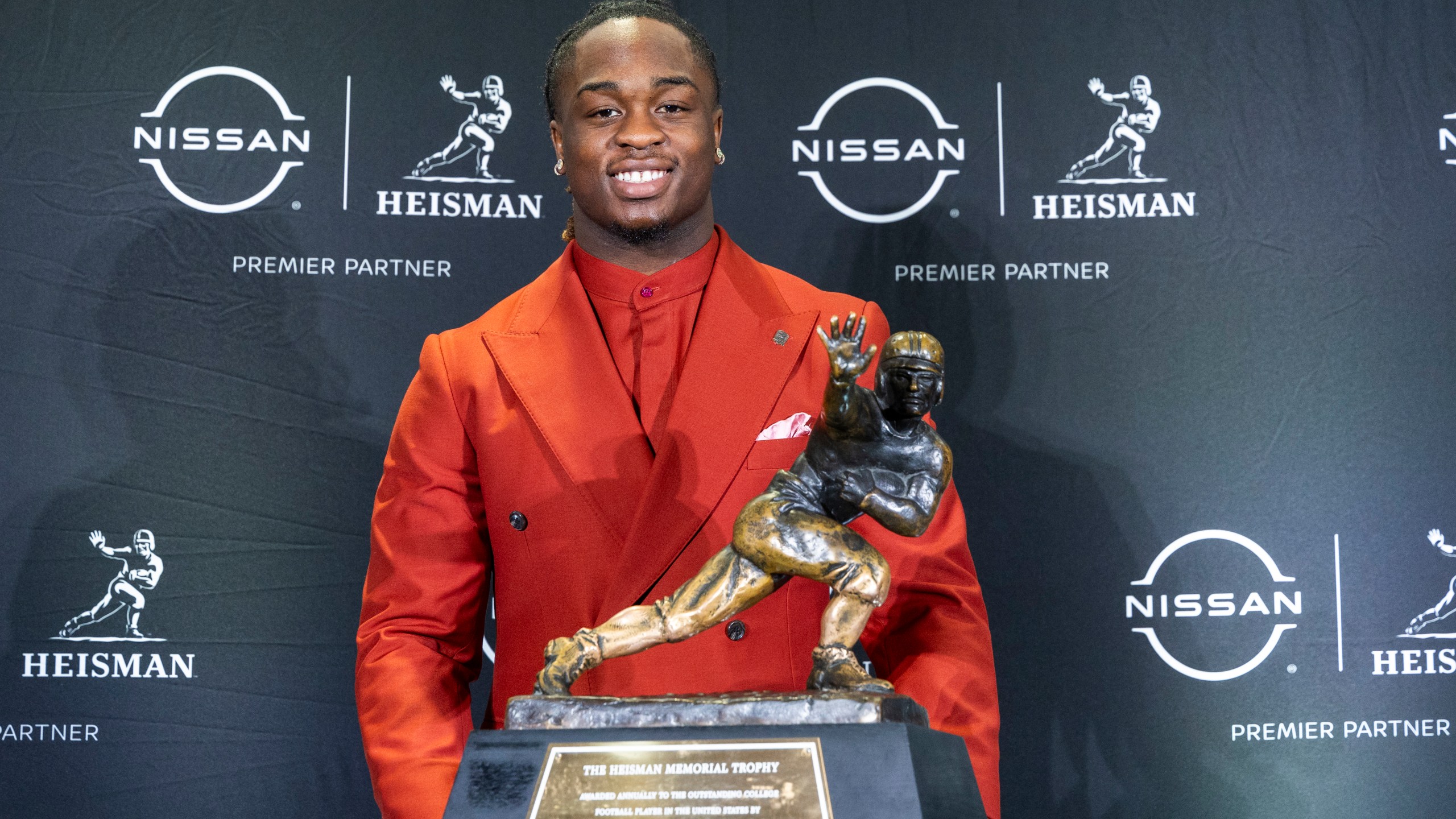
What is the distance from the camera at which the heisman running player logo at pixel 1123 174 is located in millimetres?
2629

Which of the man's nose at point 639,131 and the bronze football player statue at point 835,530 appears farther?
the man's nose at point 639,131

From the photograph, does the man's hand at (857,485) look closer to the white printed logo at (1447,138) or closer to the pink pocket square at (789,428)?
the pink pocket square at (789,428)

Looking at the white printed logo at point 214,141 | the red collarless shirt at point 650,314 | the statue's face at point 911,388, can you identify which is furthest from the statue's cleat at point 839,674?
the white printed logo at point 214,141

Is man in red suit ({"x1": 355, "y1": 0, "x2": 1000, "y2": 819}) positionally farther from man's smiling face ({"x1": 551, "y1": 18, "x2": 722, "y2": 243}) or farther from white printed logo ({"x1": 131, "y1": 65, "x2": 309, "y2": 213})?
white printed logo ({"x1": 131, "y1": 65, "x2": 309, "y2": 213})

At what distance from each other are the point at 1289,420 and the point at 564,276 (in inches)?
54.9

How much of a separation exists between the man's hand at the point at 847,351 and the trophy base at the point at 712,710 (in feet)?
1.02

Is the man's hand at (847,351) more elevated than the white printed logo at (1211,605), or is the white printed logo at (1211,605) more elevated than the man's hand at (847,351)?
the man's hand at (847,351)

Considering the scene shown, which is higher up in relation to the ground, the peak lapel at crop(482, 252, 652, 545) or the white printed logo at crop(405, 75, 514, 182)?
the white printed logo at crop(405, 75, 514, 182)

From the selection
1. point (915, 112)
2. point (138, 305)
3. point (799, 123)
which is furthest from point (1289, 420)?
point (138, 305)

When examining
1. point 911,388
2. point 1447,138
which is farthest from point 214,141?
point 1447,138

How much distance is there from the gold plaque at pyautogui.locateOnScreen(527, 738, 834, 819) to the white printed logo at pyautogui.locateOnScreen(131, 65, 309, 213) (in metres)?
1.73

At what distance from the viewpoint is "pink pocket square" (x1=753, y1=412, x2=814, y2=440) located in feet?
5.91

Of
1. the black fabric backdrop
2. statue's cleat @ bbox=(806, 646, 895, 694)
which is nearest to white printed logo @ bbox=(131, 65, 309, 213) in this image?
the black fabric backdrop

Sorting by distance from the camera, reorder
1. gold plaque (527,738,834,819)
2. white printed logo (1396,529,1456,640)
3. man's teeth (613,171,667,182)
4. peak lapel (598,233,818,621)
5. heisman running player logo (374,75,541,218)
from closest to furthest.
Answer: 1. gold plaque (527,738,834,819)
2. peak lapel (598,233,818,621)
3. man's teeth (613,171,667,182)
4. white printed logo (1396,529,1456,640)
5. heisman running player logo (374,75,541,218)
